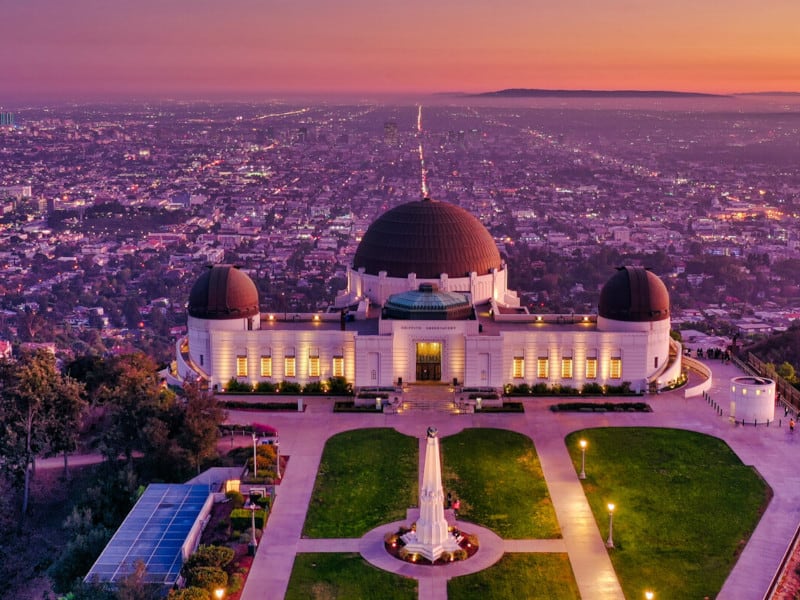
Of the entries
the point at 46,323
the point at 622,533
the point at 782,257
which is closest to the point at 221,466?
the point at 622,533

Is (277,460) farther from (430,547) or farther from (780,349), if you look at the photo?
(780,349)

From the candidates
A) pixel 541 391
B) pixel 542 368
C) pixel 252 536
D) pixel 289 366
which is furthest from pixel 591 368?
pixel 252 536

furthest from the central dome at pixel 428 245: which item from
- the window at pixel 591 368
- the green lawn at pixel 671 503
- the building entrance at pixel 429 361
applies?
the green lawn at pixel 671 503

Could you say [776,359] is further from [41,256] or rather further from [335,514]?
[41,256]

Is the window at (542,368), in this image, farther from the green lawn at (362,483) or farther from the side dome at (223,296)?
the side dome at (223,296)

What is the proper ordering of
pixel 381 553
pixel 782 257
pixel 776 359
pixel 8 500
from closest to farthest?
pixel 381 553
pixel 8 500
pixel 776 359
pixel 782 257

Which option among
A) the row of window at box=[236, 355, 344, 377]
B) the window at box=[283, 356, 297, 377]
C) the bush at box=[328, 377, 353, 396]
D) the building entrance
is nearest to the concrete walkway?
the bush at box=[328, 377, 353, 396]
